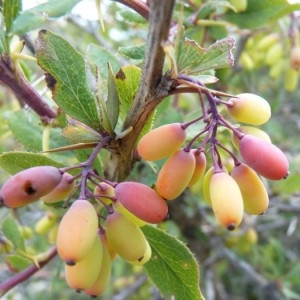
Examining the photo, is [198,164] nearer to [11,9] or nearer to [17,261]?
[11,9]

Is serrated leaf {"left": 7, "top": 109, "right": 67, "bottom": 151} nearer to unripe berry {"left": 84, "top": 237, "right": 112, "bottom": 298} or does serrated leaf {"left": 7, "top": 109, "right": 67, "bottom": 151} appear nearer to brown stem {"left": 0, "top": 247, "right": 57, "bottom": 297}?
brown stem {"left": 0, "top": 247, "right": 57, "bottom": 297}

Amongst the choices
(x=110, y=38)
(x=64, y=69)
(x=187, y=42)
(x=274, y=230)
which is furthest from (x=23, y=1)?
(x=274, y=230)

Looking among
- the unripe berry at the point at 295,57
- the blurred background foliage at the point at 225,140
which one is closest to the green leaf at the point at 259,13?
the blurred background foliage at the point at 225,140

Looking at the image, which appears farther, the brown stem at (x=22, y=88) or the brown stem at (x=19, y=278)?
the brown stem at (x=19, y=278)

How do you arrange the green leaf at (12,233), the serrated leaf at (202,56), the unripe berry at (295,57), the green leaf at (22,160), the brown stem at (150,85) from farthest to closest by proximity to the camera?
the unripe berry at (295,57) < the green leaf at (12,233) < the green leaf at (22,160) < the serrated leaf at (202,56) < the brown stem at (150,85)

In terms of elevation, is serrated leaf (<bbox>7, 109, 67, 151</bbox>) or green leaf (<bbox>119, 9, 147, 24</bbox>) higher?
green leaf (<bbox>119, 9, 147, 24</bbox>)

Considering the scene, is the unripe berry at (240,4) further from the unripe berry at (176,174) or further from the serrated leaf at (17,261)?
the serrated leaf at (17,261)

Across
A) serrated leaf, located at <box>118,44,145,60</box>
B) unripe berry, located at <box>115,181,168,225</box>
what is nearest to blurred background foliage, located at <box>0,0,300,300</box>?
serrated leaf, located at <box>118,44,145,60</box>
